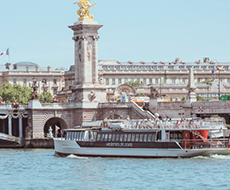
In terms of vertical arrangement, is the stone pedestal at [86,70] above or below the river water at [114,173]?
above

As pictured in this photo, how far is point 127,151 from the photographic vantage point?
276 ft

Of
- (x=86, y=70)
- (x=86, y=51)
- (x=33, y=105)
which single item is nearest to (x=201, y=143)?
(x=86, y=70)

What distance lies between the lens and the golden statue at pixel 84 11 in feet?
372

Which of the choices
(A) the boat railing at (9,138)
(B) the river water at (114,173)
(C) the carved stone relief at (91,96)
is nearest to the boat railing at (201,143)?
(B) the river water at (114,173)

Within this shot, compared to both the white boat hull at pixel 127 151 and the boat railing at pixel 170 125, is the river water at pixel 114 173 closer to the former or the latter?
the white boat hull at pixel 127 151

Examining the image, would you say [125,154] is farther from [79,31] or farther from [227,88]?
[227,88]

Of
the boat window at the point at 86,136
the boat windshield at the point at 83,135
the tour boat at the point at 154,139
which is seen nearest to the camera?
the tour boat at the point at 154,139

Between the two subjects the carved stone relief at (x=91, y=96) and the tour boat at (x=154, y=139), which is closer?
the tour boat at (x=154, y=139)

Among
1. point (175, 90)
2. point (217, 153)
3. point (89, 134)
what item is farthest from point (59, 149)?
point (175, 90)

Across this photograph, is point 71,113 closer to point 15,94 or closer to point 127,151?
point 127,151

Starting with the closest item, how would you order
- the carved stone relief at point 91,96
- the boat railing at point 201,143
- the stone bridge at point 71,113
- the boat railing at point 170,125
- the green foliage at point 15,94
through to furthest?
the boat railing at point 201,143
the boat railing at point 170,125
the carved stone relief at point 91,96
the stone bridge at point 71,113
the green foliage at point 15,94

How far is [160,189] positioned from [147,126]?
76.7ft

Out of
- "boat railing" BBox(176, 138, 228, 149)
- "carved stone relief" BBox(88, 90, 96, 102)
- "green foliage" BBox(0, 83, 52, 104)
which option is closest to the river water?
"boat railing" BBox(176, 138, 228, 149)

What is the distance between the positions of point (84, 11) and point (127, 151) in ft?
113
